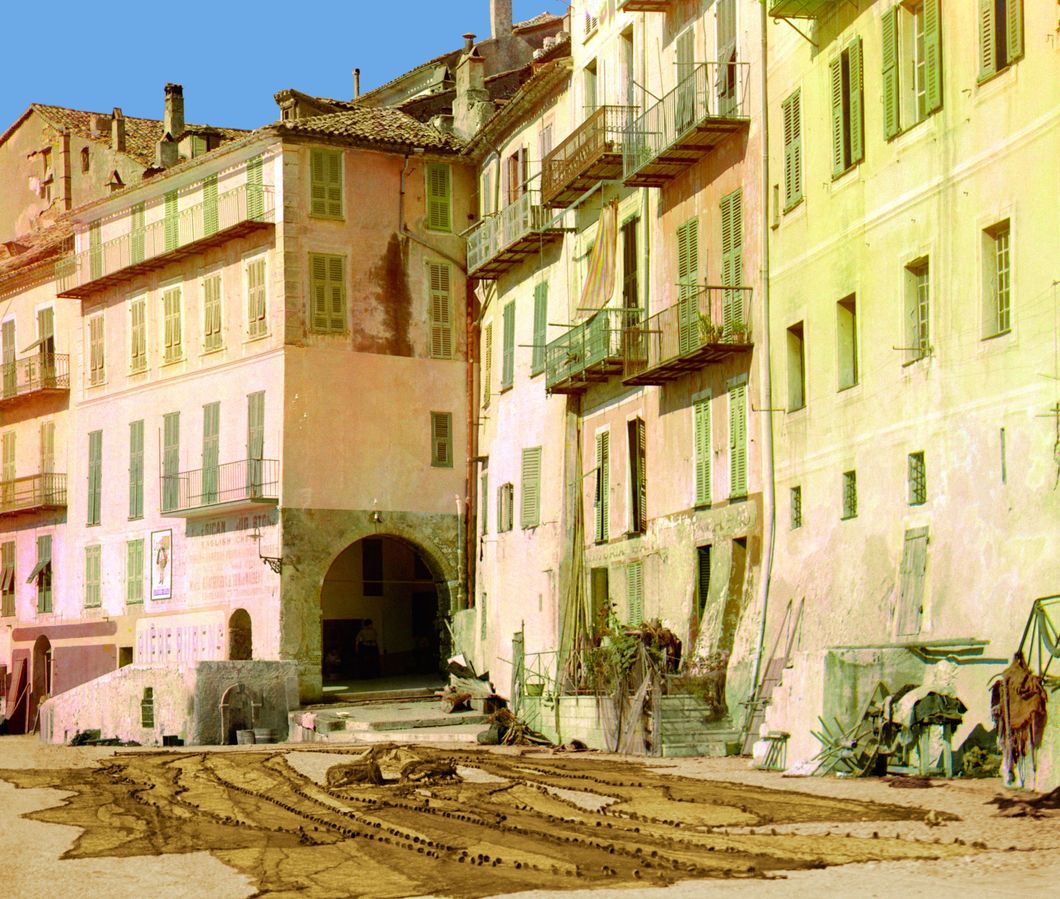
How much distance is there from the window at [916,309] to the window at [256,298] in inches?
955

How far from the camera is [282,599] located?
47.8m

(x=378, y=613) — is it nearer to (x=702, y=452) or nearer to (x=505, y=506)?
(x=505, y=506)

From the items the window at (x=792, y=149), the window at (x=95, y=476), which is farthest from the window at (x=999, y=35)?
the window at (x=95, y=476)

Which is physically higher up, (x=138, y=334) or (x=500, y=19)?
(x=500, y=19)

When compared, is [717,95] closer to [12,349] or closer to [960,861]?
[960,861]

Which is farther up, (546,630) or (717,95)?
(717,95)

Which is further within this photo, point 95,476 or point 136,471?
point 95,476

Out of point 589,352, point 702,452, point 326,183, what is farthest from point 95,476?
point 702,452

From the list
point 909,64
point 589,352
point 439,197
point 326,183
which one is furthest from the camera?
point 439,197

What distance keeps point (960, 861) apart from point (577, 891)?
307 centimetres

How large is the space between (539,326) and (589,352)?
5320 mm

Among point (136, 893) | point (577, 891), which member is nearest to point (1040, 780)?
point (577, 891)

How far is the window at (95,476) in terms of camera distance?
55.8 m

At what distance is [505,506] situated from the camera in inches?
1804
